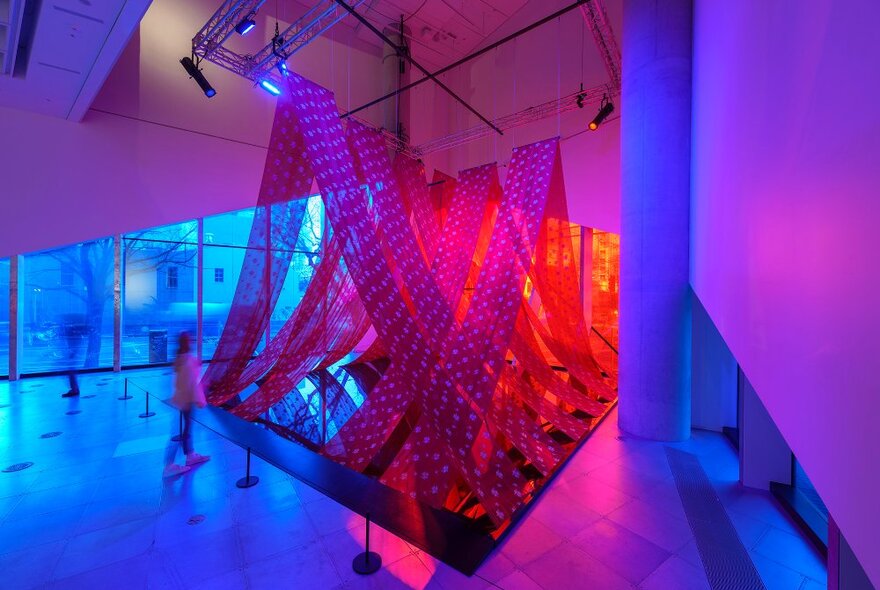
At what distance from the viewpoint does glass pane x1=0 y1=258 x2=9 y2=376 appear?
22.6 feet

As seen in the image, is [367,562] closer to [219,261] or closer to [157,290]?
[219,261]

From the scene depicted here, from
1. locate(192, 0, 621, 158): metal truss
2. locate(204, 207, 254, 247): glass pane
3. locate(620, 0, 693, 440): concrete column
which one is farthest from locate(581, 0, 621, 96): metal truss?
locate(204, 207, 254, 247): glass pane

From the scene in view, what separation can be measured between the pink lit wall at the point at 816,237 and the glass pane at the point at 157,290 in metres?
8.91

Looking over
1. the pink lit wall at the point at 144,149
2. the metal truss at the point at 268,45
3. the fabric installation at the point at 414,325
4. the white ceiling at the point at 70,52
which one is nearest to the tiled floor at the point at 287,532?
the fabric installation at the point at 414,325

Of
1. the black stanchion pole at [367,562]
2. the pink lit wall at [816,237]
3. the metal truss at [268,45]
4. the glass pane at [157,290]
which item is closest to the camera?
the pink lit wall at [816,237]

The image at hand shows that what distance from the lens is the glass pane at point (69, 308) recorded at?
7418 mm

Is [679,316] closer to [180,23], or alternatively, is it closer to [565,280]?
[565,280]

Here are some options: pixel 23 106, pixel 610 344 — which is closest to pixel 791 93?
pixel 610 344

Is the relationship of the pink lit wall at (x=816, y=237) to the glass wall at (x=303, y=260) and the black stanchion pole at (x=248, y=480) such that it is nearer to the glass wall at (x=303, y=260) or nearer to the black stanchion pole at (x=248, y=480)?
the black stanchion pole at (x=248, y=480)

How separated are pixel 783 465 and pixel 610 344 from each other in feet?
17.4

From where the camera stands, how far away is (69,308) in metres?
7.93

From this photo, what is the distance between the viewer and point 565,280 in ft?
20.9

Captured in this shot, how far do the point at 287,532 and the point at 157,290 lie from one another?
8.16 meters

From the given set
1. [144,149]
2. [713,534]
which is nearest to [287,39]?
[144,149]
